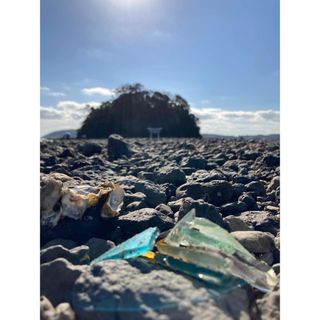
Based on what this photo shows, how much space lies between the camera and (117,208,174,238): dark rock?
2.28m

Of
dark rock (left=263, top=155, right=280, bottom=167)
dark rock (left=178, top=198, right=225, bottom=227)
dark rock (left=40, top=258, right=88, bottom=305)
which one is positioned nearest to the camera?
dark rock (left=40, top=258, right=88, bottom=305)

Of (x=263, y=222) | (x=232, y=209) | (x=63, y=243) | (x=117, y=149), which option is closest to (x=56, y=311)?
(x=63, y=243)

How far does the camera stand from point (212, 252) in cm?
148

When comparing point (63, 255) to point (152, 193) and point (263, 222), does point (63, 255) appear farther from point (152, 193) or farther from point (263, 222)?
point (152, 193)

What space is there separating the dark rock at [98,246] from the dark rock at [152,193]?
1122mm

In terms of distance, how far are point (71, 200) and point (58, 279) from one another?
70 cm

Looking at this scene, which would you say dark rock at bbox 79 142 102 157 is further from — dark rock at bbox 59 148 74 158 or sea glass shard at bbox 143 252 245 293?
sea glass shard at bbox 143 252 245 293

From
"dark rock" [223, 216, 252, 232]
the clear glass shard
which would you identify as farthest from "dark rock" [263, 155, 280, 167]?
the clear glass shard

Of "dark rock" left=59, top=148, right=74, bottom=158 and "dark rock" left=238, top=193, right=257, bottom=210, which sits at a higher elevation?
"dark rock" left=59, top=148, right=74, bottom=158

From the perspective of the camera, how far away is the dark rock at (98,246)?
6.59 feet

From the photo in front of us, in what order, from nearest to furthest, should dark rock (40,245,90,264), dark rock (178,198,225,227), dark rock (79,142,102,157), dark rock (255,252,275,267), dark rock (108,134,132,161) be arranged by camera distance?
dark rock (40,245,90,264), dark rock (255,252,275,267), dark rock (178,198,225,227), dark rock (108,134,132,161), dark rock (79,142,102,157)

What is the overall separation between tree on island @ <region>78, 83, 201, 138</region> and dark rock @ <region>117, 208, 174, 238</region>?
18.1 meters
